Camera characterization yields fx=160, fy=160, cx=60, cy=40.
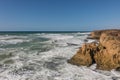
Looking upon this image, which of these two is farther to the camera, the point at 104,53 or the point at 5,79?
the point at 104,53

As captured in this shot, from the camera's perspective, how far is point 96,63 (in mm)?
9414

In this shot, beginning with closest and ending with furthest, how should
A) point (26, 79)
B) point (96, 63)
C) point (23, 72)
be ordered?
point (26, 79)
point (23, 72)
point (96, 63)

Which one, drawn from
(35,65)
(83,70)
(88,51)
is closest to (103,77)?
(83,70)

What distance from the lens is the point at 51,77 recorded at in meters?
7.49

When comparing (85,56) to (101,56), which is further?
(85,56)

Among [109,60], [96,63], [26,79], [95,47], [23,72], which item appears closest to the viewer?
[26,79]

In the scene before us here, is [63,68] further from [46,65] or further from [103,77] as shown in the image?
[103,77]

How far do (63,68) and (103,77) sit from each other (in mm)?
2380

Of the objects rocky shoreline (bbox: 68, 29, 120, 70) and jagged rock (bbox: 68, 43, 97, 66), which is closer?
rocky shoreline (bbox: 68, 29, 120, 70)

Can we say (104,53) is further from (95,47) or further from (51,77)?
(51,77)

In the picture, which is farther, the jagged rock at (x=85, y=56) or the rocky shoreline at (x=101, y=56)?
the jagged rock at (x=85, y=56)

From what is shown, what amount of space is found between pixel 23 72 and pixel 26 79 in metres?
1.09

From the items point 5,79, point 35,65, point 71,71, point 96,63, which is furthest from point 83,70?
point 5,79

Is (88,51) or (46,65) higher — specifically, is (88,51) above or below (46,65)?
above
